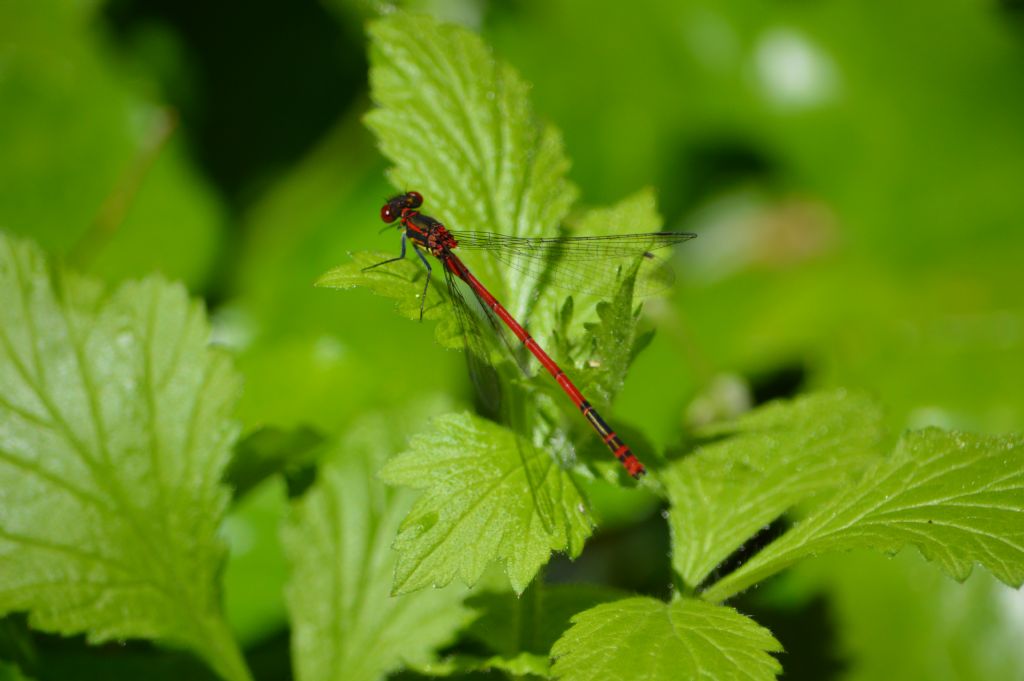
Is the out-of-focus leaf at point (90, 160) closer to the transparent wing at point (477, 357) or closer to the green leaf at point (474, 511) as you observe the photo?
the transparent wing at point (477, 357)

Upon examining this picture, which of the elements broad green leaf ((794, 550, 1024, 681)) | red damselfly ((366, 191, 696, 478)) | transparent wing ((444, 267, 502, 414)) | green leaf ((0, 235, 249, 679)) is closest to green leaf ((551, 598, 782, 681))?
red damselfly ((366, 191, 696, 478))

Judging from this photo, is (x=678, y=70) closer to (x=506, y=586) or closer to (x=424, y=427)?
(x=424, y=427)

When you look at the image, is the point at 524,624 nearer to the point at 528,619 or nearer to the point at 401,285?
the point at 528,619

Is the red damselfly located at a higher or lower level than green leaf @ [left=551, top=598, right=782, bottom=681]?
higher

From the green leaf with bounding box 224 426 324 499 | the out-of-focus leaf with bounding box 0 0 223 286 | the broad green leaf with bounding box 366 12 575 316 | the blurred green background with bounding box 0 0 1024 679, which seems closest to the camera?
the broad green leaf with bounding box 366 12 575 316

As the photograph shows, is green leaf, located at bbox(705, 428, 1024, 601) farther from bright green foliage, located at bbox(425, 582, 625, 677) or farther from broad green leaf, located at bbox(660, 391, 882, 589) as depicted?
bright green foliage, located at bbox(425, 582, 625, 677)

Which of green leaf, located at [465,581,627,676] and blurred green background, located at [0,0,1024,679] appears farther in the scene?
blurred green background, located at [0,0,1024,679]

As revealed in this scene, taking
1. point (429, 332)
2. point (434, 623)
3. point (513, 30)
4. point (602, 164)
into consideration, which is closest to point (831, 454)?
point (434, 623)
